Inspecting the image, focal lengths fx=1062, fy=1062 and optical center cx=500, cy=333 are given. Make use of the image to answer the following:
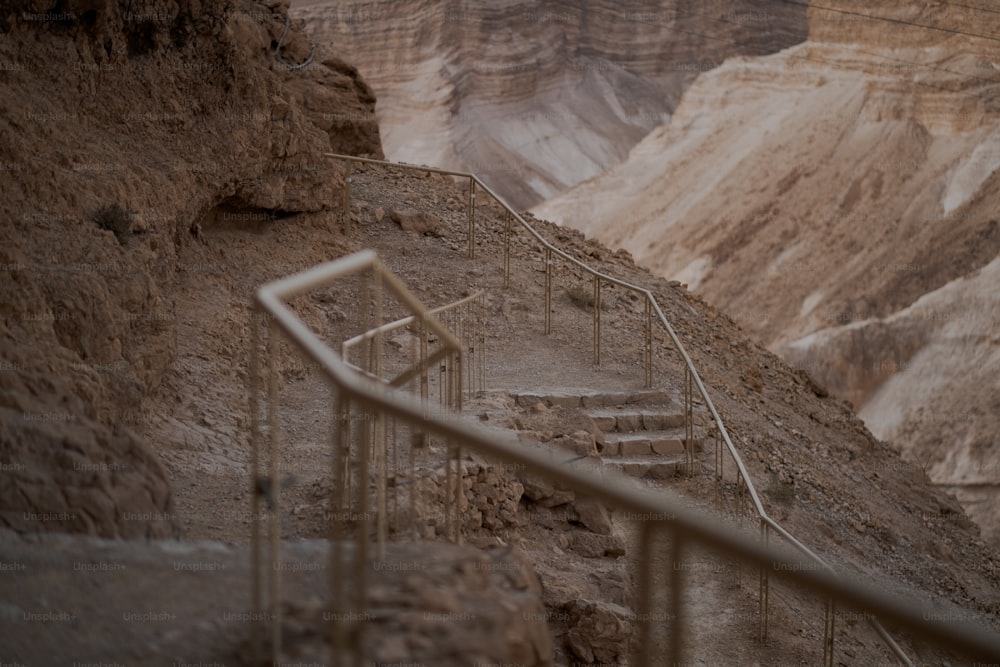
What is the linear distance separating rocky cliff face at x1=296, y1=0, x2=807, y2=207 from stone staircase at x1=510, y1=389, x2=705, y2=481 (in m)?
48.4

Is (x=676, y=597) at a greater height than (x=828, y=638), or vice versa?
(x=676, y=597)

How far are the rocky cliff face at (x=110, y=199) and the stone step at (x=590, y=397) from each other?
3.31 m

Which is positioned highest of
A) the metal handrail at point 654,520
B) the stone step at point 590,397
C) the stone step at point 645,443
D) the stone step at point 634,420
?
the metal handrail at point 654,520

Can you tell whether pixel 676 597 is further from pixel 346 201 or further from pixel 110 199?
pixel 346 201

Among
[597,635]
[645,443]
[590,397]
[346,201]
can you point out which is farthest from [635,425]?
[346,201]

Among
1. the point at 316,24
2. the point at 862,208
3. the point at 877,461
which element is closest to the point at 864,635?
the point at 877,461

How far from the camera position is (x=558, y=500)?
8375mm

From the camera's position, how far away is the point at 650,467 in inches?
386

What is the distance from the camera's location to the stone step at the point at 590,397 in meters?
10.1

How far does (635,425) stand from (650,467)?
72 centimetres

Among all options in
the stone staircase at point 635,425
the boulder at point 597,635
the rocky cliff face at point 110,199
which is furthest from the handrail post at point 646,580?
the stone staircase at point 635,425

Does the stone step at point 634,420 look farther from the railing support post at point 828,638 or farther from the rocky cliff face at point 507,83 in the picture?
the rocky cliff face at point 507,83

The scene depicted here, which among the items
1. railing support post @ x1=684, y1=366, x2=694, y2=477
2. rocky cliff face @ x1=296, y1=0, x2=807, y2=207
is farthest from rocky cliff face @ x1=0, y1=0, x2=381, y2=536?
rocky cliff face @ x1=296, y1=0, x2=807, y2=207

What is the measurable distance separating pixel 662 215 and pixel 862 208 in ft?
31.4
